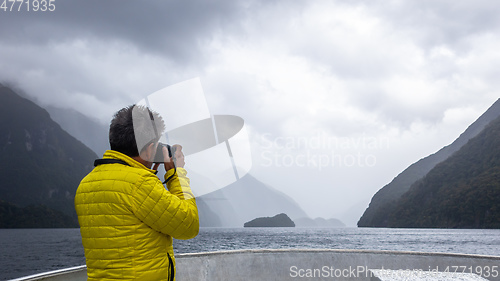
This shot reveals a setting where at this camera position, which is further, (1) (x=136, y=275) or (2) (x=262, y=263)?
(2) (x=262, y=263)

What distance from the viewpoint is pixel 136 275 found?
1669 mm

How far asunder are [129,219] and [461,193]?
374ft

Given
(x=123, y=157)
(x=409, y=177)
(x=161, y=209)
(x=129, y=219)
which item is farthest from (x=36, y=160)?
(x=161, y=209)

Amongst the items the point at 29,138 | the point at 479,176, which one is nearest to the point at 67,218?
the point at 29,138

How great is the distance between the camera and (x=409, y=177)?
171 m

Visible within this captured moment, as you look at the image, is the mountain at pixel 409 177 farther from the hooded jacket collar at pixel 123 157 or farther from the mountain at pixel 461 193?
the hooded jacket collar at pixel 123 157

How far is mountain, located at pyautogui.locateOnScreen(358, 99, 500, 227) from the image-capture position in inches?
5340

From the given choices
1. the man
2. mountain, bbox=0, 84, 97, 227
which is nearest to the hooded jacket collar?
the man

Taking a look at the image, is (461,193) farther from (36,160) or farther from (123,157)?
(36,160)

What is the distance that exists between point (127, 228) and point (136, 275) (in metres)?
0.23

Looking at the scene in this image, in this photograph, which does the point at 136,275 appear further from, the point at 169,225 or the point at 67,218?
the point at 67,218

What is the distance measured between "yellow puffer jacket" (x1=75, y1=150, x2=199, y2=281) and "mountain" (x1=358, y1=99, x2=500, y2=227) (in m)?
138

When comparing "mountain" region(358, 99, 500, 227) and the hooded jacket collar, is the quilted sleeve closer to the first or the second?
the hooded jacket collar

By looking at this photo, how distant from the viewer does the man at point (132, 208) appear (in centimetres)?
164
